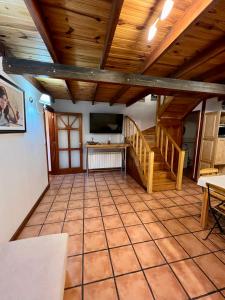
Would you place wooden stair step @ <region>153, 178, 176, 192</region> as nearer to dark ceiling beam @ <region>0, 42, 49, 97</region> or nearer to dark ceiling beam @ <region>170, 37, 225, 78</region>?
dark ceiling beam @ <region>170, 37, 225, 78</region>

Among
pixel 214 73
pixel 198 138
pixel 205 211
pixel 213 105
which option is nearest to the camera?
pixel 205 211

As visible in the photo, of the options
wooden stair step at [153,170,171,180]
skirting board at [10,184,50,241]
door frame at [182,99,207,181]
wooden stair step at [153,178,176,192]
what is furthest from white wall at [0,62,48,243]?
door frame at [182,99,207,181]

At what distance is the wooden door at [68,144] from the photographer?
4.83m

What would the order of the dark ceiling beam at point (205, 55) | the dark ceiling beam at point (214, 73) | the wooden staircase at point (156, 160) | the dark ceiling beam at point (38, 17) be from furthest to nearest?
the wooden staircase at point (156, 160) → the dark ceiling beam at point (214, 73) → the dark ceiling beam at point (205, 55) → the dark ceiling beam at point (38, 17)

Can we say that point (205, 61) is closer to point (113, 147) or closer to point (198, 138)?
point (198, 138)

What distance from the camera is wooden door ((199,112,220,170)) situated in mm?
3817

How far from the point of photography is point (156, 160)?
4434mm

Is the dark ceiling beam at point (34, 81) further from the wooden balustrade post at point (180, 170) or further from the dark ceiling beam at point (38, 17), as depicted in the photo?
the wooden balustrade post at point (180, 170)

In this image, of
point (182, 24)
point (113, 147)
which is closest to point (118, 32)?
point (182, 24)

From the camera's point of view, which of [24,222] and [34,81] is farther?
[34,81]

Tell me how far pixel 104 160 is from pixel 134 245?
3.32m

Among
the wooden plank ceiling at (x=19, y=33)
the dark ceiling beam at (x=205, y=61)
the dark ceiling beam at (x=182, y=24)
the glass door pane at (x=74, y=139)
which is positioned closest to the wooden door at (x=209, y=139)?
the dark ceiling beam at (x=205, y=61)

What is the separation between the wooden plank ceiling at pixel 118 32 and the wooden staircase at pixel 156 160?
6.30 feet

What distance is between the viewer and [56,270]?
109 centimetres
